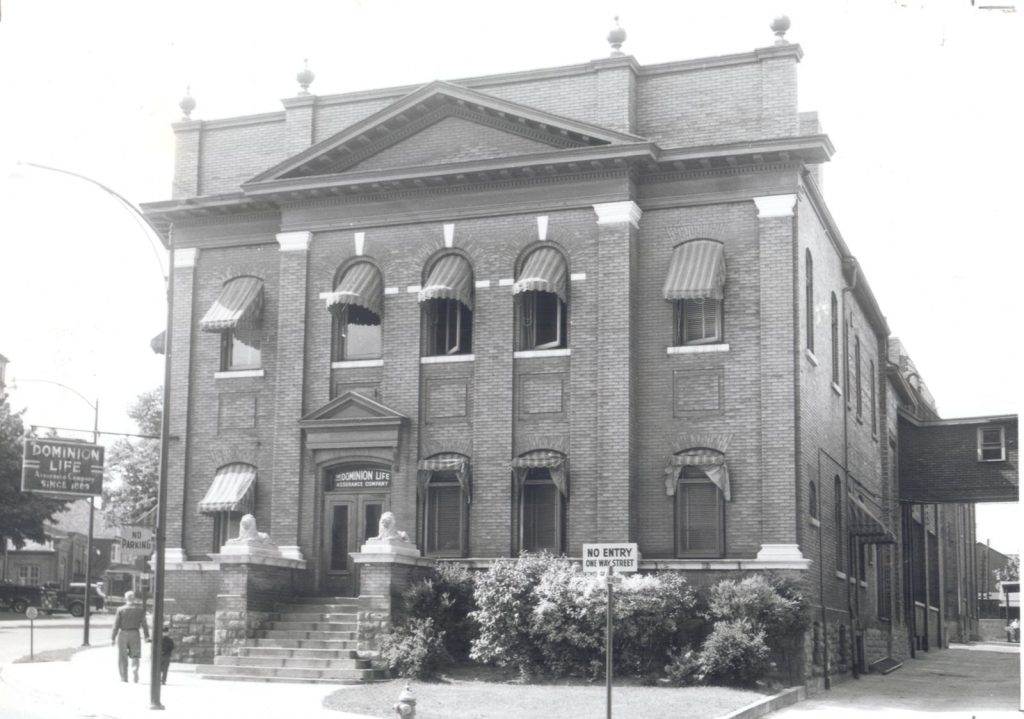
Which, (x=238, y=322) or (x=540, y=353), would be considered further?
(x=238, y=322)

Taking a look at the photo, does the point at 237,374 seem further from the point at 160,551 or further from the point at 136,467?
the point at 136,467

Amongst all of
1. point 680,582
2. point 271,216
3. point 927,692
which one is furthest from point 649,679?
point 271,216

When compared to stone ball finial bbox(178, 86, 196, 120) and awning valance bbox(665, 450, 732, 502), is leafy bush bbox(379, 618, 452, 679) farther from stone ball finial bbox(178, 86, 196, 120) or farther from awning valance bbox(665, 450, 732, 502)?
stone ball finial bbox(178, 86, 196, 120)

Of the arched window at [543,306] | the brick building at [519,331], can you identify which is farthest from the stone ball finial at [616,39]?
the arched window at [543,306]

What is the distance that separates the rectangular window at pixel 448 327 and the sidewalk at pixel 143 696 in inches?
311

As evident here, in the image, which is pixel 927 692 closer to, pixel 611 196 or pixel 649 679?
pixel 649 679

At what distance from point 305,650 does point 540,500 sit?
5.58m

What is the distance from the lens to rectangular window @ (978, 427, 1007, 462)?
3931 centimetres

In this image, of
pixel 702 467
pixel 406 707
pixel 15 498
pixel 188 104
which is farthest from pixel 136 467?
pixel 406 707

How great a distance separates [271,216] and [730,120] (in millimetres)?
10231

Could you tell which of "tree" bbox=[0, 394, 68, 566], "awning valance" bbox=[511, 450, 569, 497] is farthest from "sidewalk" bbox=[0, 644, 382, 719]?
"tree" bbox=[0, 394, 68, 566]

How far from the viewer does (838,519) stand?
31.8 metres

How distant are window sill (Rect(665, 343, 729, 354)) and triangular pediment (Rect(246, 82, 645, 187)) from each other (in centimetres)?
440

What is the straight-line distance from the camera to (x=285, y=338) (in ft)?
99.2
